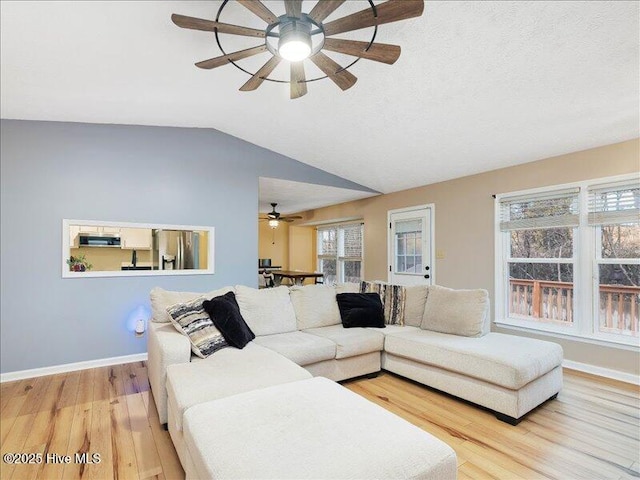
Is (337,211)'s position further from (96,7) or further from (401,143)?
(96,7)

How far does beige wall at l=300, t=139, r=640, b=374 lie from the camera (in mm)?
3354

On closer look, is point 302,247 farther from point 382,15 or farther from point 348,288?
point 382,15

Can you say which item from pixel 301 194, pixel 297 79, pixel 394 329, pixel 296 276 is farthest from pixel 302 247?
pixel 297 79

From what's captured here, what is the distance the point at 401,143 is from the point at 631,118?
2.08 m

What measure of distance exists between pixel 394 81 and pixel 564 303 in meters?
3.12

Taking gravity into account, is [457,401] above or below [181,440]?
below

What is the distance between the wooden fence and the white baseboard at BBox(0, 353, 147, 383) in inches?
184

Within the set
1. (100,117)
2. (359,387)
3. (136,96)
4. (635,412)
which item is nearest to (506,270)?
(635,412)

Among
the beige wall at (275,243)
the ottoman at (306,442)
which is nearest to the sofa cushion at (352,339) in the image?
the ottoman at (306,442)

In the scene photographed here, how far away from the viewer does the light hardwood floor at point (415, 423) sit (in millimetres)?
1895

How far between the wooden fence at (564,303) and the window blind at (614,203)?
0.68 meters

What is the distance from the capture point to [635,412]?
2564mm

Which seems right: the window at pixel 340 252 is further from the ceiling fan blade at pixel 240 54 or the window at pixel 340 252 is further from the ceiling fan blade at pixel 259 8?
the ceiling fan blade at pixel 259 8

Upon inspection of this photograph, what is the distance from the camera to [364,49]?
1.95m
